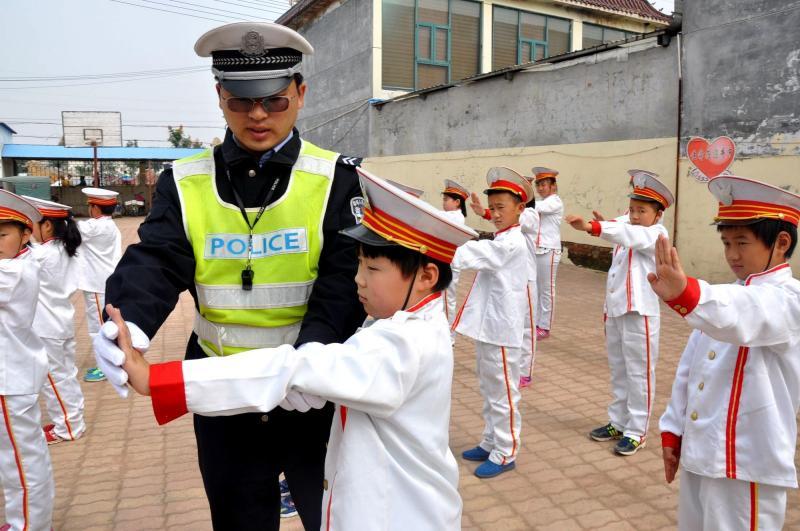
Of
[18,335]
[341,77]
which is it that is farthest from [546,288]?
[341,77]

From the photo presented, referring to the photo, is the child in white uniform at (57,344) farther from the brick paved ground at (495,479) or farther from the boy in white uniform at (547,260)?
the boy in white uniform at (547,260)

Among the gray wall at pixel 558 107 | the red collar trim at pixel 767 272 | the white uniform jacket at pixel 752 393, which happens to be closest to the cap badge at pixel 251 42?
the white uniform jacket at pixel 752 393

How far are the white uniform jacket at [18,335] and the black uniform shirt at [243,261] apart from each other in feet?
5.76

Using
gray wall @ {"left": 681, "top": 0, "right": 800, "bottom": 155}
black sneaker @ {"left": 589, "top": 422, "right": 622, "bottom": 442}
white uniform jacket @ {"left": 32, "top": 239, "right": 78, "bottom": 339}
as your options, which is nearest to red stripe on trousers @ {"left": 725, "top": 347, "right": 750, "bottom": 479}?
black sneaker @ {"left": 589, "top": 422, "right": 622, "bottom": 442}

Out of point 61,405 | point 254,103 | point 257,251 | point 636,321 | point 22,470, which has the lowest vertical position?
point 61,405

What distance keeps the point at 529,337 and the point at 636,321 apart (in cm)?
131

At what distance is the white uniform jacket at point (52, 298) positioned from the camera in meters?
4.94

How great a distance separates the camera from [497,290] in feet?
14.8

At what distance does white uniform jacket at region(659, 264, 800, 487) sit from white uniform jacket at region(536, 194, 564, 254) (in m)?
5.82

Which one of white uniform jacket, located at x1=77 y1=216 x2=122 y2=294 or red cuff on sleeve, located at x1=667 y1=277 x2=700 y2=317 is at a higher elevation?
red cuff on sleeve, located at x1=667 y1=277 x2=700 y2=317

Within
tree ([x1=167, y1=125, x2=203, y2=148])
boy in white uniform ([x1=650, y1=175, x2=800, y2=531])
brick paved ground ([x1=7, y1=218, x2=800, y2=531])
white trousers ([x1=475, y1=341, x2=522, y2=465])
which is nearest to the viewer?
boy in white uniform ([x1=650, y1=175, x2=800, y2=531])

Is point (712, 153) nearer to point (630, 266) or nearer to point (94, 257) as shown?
point (630, 266)

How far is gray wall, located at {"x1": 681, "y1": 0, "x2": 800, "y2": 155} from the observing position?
8742 mm

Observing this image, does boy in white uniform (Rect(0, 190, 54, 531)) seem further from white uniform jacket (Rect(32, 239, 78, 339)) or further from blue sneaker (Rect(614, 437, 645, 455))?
blue sneaker (Rect(614, 437, 645, 455))
